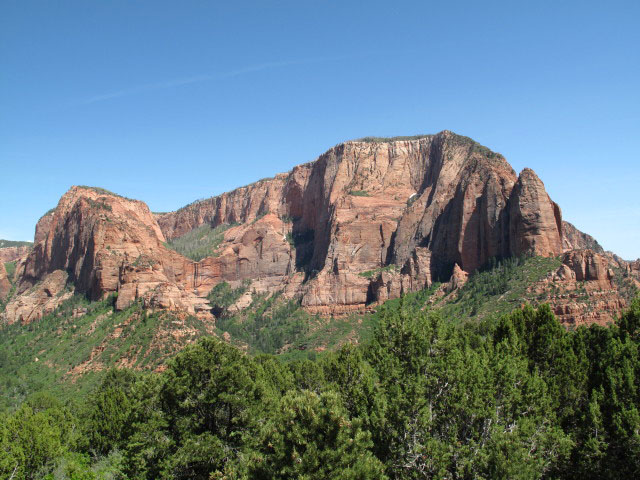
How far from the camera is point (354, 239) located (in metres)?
159

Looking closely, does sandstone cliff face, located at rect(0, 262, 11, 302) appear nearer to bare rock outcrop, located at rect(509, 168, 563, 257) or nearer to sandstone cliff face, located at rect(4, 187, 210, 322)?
sandstone cliff face, located at rect(4, 187, 210, 322)

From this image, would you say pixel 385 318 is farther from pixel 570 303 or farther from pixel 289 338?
pixel 289 338

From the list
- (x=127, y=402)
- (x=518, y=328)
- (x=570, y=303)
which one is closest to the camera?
(x=518, y=328)

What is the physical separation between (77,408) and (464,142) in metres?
132

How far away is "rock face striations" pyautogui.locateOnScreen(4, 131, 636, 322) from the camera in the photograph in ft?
395

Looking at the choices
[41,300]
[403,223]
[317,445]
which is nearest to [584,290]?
[403,223]

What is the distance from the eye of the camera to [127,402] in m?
50.5

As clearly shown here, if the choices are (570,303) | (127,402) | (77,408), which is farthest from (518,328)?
(77,408)

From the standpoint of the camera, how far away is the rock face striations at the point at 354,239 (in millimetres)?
120250

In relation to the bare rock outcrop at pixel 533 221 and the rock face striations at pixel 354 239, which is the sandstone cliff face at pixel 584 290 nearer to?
the rock face striations at pixel 354 239

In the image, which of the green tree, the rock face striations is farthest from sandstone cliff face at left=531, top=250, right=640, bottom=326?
the green tree

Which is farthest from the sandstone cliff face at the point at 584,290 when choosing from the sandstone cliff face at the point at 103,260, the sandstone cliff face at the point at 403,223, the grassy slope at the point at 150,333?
the sandstone cliff face at the point at 103,260

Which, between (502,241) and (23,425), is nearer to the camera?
(23,425)

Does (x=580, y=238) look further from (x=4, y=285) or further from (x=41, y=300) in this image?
(x=4, y=285)
